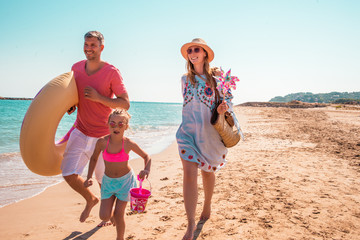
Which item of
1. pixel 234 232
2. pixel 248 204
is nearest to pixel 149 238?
pixel 234 232

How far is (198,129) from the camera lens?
2.80m

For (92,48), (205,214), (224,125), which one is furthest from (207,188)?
(92,48)

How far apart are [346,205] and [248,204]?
1.20 metres

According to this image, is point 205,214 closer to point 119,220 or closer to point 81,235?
point 119,220

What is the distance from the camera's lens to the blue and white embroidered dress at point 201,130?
2803 mm

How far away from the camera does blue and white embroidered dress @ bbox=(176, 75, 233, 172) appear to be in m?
2.80

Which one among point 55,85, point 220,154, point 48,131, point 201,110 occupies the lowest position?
point 220,154

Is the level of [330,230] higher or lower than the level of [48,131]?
lower

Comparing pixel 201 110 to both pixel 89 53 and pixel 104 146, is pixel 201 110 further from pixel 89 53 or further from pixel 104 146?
pixel 89 53

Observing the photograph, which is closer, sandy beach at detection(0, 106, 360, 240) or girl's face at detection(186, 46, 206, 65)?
sandy beach at detection(0, 106, 360, 240)

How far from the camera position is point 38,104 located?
105 inches

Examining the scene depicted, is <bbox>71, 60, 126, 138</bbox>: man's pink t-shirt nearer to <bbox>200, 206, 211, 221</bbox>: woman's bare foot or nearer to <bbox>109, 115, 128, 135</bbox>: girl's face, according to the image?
<bbox>109, 115, 128, 135</bbox>: girl's face

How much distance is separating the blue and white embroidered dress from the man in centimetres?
66

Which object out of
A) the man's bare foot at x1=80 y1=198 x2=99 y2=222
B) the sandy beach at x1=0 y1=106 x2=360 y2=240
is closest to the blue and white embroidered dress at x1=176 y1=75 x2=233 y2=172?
the sandy beach at x1=0 y1=106 x2=360 y2=240
